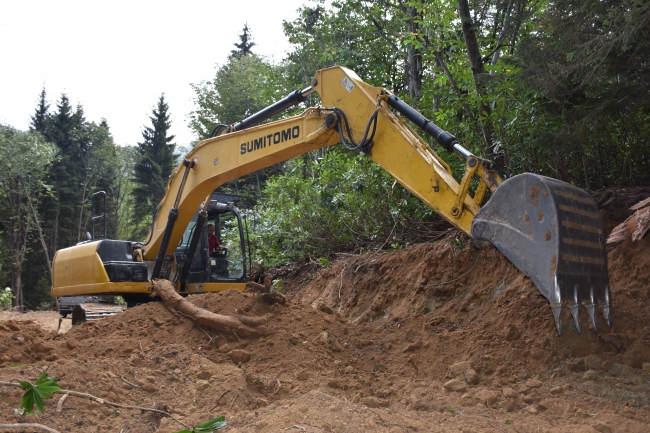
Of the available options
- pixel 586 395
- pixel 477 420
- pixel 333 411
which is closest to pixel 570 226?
pixel 586 395

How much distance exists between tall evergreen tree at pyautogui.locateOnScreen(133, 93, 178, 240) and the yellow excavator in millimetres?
34644

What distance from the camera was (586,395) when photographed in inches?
163

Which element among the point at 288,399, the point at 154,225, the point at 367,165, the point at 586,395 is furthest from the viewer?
the point at 367,165

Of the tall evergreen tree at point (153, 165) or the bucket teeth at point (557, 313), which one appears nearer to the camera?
the bucket teeth at point (557, 313)

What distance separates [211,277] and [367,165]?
3222 mm

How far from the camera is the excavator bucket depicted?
4.23m

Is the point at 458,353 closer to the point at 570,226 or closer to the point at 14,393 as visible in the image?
the point at 570,226

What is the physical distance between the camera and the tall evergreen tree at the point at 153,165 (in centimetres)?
4334

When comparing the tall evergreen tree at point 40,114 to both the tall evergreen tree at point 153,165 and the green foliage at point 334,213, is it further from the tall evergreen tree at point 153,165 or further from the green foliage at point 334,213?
the green foliage at point 334,213

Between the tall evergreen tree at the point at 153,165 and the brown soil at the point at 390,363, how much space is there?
37.8 m

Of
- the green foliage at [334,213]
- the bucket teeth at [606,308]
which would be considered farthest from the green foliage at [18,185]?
the bucket teeth at [606,308]

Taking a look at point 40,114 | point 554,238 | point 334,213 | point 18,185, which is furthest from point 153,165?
point 554,238

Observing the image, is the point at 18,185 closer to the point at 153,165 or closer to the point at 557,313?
the point at 153,165

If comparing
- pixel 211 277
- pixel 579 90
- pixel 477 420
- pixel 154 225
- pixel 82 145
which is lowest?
pixel 477 420
